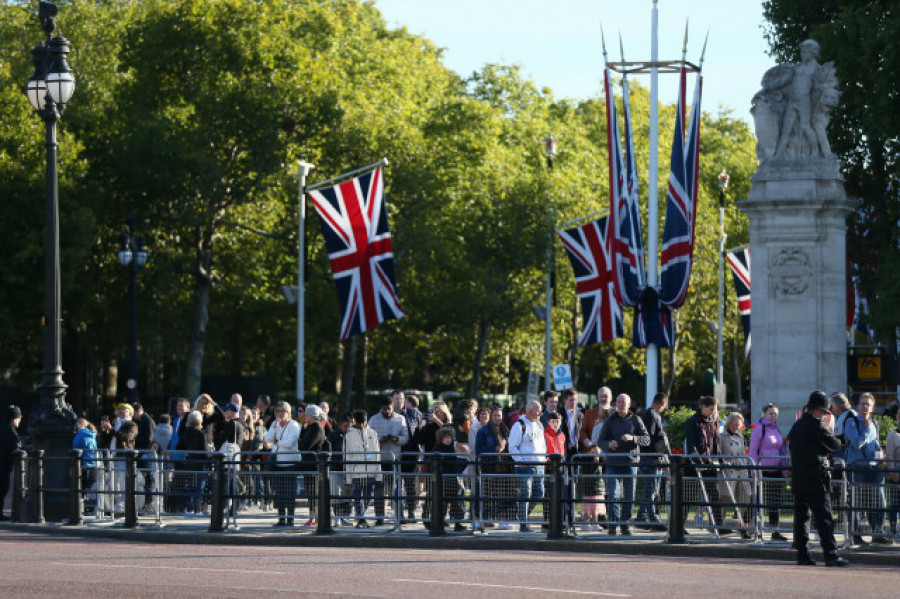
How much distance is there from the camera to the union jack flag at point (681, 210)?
28453 millimetres

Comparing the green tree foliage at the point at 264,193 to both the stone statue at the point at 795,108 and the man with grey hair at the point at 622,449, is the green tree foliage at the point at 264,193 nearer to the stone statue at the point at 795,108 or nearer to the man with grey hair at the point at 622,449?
the stone statue at the point at 795,108

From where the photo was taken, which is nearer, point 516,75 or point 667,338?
point 667,338

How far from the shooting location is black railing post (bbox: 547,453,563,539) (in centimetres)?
2039

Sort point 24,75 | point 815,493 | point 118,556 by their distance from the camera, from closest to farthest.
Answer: point 815,493 → point 118,556 → point 24,75

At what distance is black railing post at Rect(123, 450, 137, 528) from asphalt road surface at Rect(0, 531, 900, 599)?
272 centimetres

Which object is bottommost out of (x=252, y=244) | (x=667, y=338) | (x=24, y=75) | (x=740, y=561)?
(x=740, y=561)

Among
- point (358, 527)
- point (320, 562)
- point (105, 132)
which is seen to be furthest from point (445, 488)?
point (105, 132)

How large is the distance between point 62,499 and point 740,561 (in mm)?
10526

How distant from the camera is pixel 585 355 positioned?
75.0 meters

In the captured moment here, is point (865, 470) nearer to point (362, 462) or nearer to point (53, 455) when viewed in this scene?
point (362, 462)

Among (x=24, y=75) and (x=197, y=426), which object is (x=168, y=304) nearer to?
(x=24, y=75)

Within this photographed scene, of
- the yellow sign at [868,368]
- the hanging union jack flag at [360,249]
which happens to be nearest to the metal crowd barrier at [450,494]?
the hanging union jack flag at [360,249]

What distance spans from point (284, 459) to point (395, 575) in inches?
274

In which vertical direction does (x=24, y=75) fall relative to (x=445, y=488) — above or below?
above
